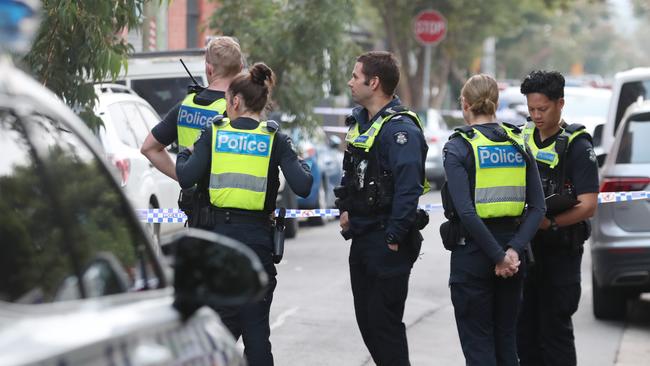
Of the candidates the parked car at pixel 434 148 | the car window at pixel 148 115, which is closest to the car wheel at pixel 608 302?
the car window at pixel 148 115

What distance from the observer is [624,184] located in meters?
9.16

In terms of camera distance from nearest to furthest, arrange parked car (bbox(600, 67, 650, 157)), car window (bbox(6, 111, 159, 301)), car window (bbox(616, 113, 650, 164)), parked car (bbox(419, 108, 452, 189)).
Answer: car window (bbox(6, 111, 159, 301))
car window (bbox(616, 113, 650, 164))
parked car (bbox(600, 67, 650, 157))
parked car (bbox(419, 108, 452, 189))

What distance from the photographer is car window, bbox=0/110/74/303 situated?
2.77 m

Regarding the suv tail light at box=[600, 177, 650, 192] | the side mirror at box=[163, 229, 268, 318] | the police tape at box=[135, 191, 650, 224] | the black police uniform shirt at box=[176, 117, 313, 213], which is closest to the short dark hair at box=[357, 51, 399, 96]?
the black police uniform shirt at box=[176, 117, 313, 213]

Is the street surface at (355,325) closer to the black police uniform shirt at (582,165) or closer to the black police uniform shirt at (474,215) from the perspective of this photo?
the black police uniform shirt at (582,165)

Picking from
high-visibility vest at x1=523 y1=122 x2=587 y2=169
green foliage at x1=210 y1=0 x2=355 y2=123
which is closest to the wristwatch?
high-visibility vest at x1=523 y1=122 x2=587 y2=169

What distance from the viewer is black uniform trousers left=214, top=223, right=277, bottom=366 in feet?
20.4

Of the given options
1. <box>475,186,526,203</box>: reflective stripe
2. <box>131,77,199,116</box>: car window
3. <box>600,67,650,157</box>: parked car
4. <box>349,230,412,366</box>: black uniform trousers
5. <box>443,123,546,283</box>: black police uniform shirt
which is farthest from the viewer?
<box>131,77,199,116</box>: car window

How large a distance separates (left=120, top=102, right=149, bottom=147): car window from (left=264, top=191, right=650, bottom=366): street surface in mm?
1716

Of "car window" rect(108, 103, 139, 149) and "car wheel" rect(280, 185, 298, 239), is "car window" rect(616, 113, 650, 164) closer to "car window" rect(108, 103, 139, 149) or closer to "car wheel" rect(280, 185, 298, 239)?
"car window" rect(108, 103, 139, 149)

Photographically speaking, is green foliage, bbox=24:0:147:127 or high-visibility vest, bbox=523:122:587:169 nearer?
high-visibility vest, bbox=523:122:587:169

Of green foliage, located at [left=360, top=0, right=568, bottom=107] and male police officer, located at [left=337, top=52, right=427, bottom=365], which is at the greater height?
Answer: green foliage, located at [left=360, top=0, right=568, bottom=107]

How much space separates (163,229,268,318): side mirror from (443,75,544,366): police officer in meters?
3.12

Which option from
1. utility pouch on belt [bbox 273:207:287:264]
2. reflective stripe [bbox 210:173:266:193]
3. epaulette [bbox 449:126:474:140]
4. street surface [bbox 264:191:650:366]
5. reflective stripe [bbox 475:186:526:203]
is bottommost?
street surface [bbox 264:191:650:366]
